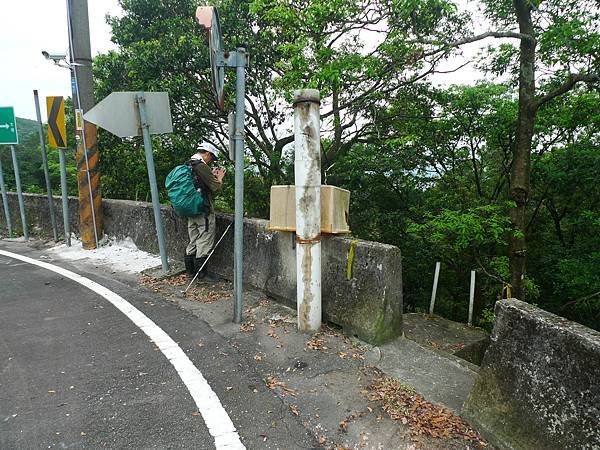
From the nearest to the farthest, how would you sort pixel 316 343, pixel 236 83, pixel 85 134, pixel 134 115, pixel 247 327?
pixel 316 343 → pixel 236 83 → pixel 247 327 → pixel 134 115 → pixel 85 134

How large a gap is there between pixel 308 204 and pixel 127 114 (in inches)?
127

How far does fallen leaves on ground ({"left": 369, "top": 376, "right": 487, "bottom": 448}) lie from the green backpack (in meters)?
3.06

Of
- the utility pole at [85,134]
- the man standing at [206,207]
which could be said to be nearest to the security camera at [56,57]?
the utility pole at [85,134]

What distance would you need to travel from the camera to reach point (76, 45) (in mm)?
7094

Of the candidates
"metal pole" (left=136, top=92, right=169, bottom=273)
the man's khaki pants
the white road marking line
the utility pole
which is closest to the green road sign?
the utility pole

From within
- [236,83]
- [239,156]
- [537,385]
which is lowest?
[537,385]

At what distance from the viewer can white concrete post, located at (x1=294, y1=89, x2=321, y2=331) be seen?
11.9 ft

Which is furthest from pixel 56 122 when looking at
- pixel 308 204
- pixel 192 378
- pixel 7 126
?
pixel 192 378

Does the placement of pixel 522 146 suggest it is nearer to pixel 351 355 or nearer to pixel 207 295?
pixel 351 355

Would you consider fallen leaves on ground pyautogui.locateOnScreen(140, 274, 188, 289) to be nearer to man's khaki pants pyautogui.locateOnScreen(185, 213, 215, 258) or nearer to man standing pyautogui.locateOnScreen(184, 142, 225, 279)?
man standing pyautogui.locateOnScreen(184, 142, 225, 279)

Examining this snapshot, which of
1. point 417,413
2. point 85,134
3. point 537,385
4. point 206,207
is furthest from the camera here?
point 85,134

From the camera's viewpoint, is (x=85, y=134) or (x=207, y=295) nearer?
(x=207, y=295)

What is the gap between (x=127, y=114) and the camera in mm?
5527

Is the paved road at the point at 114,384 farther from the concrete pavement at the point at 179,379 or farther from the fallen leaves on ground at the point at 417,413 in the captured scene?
the fallen leaves on ground at the point at 417,413
